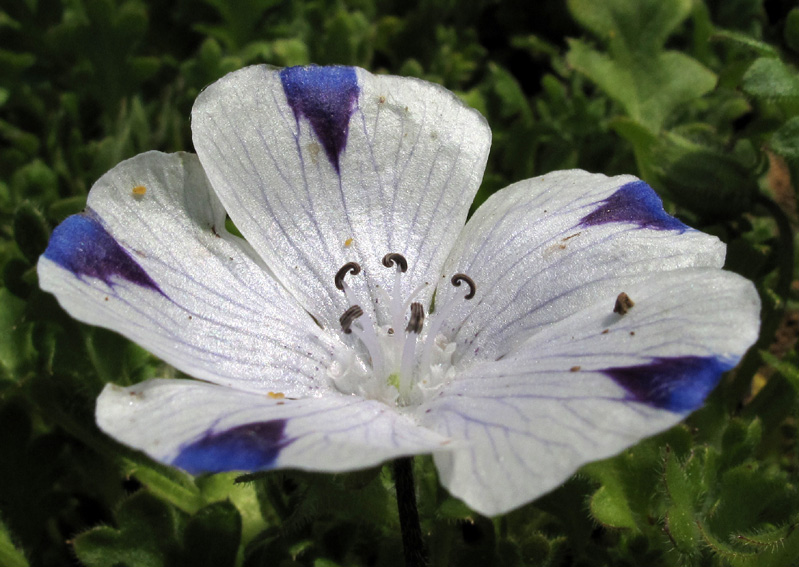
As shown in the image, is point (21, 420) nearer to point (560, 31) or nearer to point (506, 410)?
point (506, 410)

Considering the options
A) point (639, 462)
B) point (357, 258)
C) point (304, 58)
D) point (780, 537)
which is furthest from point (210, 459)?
point (304, 58)

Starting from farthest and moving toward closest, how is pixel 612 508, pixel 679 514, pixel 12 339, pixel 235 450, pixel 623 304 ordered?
pixel 12 339 → pixel 612 508 → pixel 679 514 → pixel 623 304 → pixel 235 450

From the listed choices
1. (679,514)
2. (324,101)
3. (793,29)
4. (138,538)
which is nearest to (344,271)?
(324,101)

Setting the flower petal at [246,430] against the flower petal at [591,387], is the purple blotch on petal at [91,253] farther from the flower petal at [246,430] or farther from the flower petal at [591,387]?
the flower petal at [591,387]

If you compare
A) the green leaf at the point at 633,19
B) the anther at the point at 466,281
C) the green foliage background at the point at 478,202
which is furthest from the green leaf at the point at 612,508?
the green leaf at the point at 633,19

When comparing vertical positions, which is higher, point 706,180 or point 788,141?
point 788,141

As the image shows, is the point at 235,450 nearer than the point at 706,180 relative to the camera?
Yes

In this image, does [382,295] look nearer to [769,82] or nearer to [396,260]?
[396,260]
